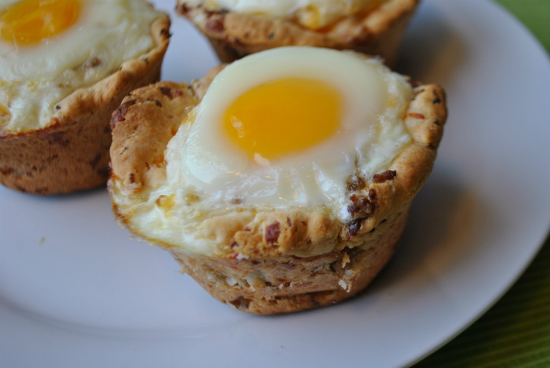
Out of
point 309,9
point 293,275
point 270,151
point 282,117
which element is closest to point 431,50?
point 309,9

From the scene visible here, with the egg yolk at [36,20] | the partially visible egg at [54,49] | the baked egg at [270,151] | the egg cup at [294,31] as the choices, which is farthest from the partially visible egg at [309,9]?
Result: the egg yolk at [36,20]

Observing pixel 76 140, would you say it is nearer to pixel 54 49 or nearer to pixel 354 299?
pixel 54 49

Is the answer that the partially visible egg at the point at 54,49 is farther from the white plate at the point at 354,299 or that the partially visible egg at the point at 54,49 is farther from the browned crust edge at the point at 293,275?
the browned crust edge at the point at 293,275

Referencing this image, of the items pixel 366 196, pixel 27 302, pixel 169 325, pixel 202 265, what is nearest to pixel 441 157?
pixel 366 196

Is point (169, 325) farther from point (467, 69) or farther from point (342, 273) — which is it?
point (467, 69)

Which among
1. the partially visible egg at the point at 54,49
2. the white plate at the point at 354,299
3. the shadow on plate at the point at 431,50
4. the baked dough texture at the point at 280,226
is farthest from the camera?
the shadow on plate at the point at 431,50
